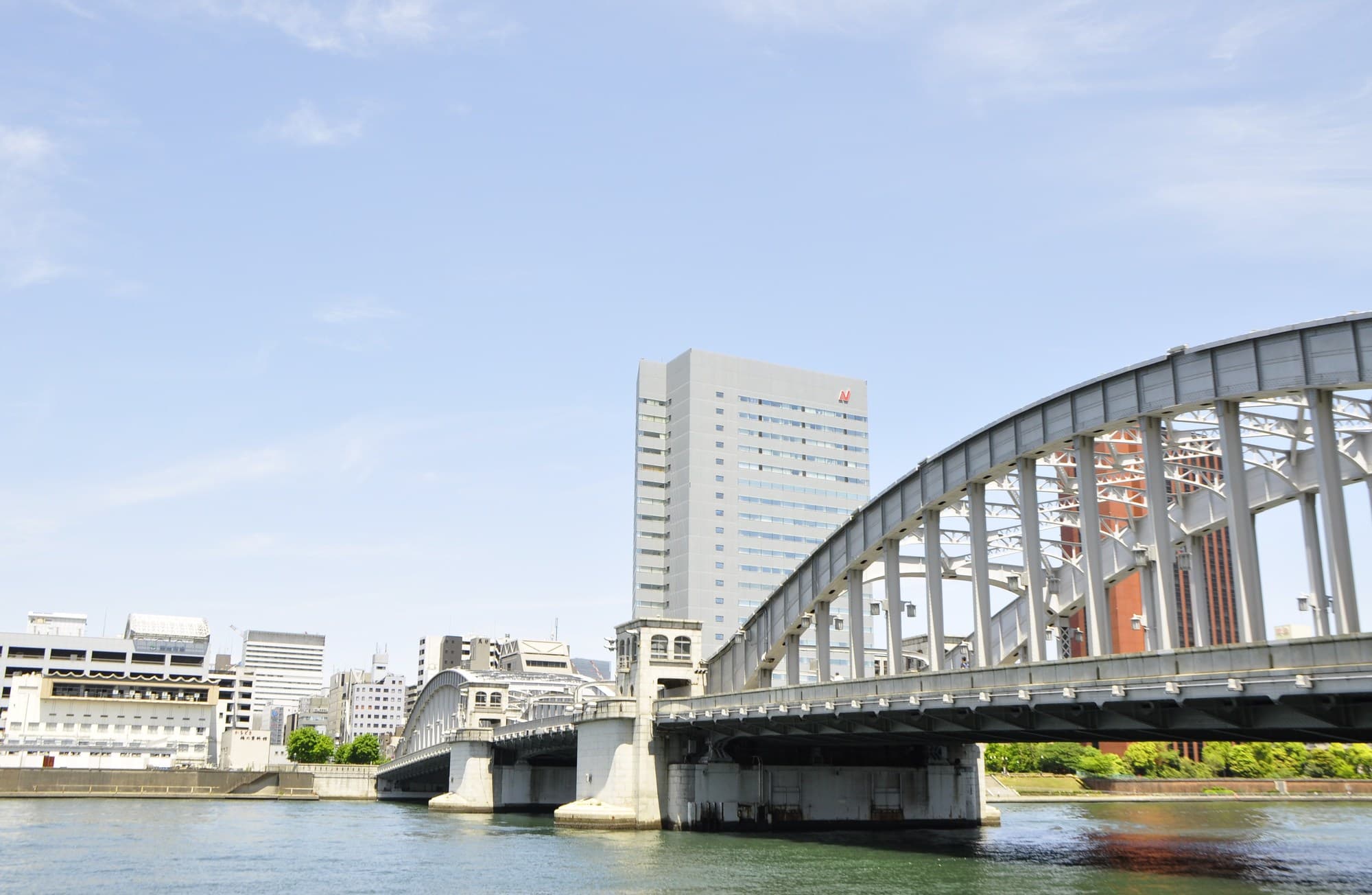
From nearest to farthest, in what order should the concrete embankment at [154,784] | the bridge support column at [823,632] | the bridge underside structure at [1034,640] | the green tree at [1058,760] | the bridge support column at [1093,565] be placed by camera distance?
1. the bridge underside structure at [1034,640]
2. the bridge support column at [1093,565]
3. the bridge support column at [823,632]
4. the concrete embankment at [154,784]
5. the green tree at [1058,760]

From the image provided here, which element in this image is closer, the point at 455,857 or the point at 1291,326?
the point at 1291,326

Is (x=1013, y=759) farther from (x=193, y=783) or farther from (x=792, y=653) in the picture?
(x=792, y=653)

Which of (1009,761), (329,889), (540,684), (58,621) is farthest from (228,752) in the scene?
(329,889)

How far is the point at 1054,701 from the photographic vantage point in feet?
142

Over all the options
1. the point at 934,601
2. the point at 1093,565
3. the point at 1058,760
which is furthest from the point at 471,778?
the point at 1058,760

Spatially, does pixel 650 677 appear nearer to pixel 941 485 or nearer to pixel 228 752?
pixel 941 485

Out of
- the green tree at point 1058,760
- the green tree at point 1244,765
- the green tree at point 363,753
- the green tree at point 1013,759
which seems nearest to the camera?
the green tree at point 1058,760

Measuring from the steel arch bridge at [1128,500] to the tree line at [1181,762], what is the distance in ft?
308

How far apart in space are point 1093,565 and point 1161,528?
9.84 feet

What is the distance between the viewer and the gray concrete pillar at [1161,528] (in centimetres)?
4734

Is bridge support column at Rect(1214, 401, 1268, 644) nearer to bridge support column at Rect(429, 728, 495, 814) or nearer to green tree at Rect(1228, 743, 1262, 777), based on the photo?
bridge support column at Rect(429, 728, 495, 814)

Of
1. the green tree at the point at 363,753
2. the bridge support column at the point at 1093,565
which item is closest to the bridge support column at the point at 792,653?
the bridge support column at the point at 1093,565

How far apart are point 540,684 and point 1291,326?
3745 inches

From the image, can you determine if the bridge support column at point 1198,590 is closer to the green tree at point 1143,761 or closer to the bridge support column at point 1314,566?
the bridge support column at point 1314,566
